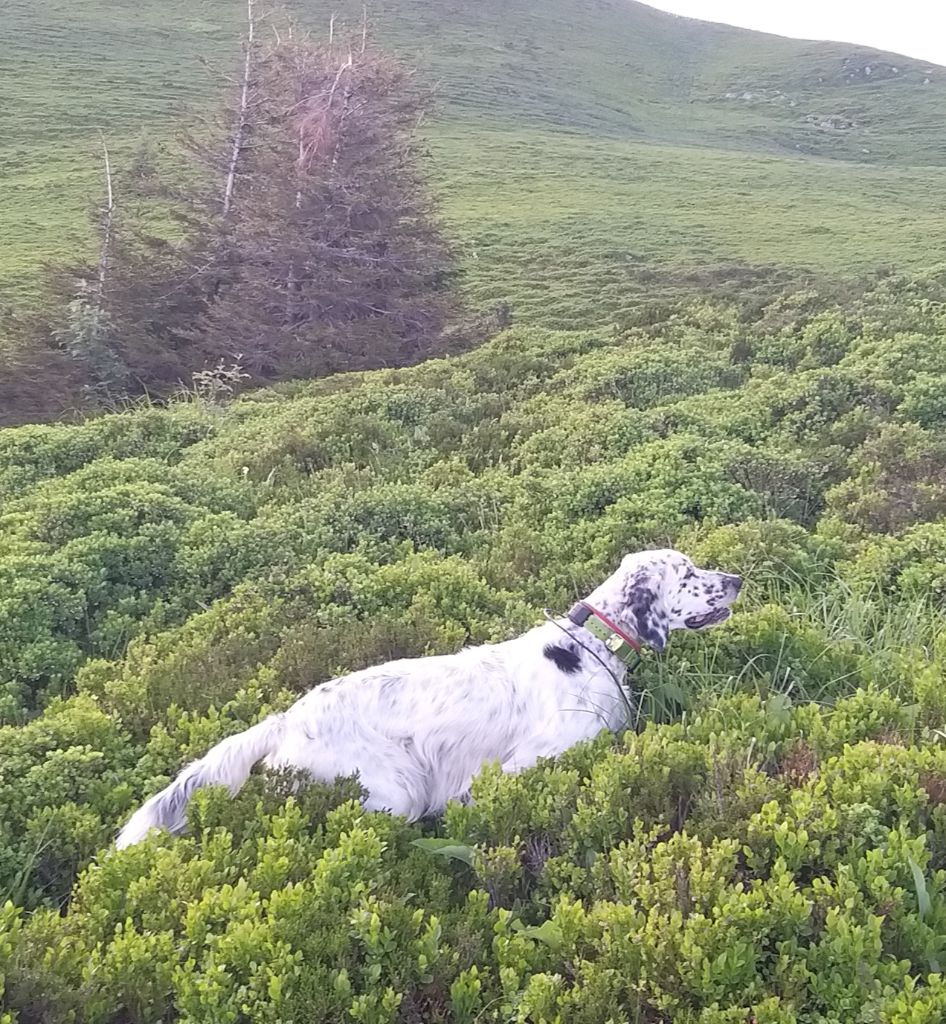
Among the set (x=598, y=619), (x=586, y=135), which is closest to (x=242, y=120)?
(x=598, y=619)

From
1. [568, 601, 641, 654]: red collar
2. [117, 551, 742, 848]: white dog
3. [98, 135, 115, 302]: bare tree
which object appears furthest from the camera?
[98, 135, 115, 302]: bare tree

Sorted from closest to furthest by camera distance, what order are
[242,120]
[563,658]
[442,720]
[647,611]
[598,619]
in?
[442,720] → [563,658] → [598,619] → [647,611] → [242,120]

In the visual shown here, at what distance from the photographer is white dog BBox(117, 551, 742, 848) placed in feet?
15.4

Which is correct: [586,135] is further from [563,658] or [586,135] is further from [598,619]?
[563,658]

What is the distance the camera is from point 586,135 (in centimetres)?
6756

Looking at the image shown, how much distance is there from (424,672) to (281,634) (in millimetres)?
1887

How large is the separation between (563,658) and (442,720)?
794 mm

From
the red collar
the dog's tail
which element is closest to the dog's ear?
the red collar

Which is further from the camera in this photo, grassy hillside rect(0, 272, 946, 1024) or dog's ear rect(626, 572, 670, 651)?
dog's ear rect(626, 572, 670, 651)

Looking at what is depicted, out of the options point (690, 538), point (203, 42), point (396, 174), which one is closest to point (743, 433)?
point (690, 538)

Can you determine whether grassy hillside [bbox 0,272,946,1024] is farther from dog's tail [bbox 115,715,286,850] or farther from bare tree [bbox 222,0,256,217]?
bare tree [bbox 222,0,256,217]

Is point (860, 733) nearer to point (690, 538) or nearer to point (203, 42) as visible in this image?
point (690, 538)

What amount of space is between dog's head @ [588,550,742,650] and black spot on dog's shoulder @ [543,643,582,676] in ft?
1.56

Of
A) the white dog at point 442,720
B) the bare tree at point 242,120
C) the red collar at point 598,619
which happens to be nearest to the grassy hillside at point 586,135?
the bare tree at point 242,120
